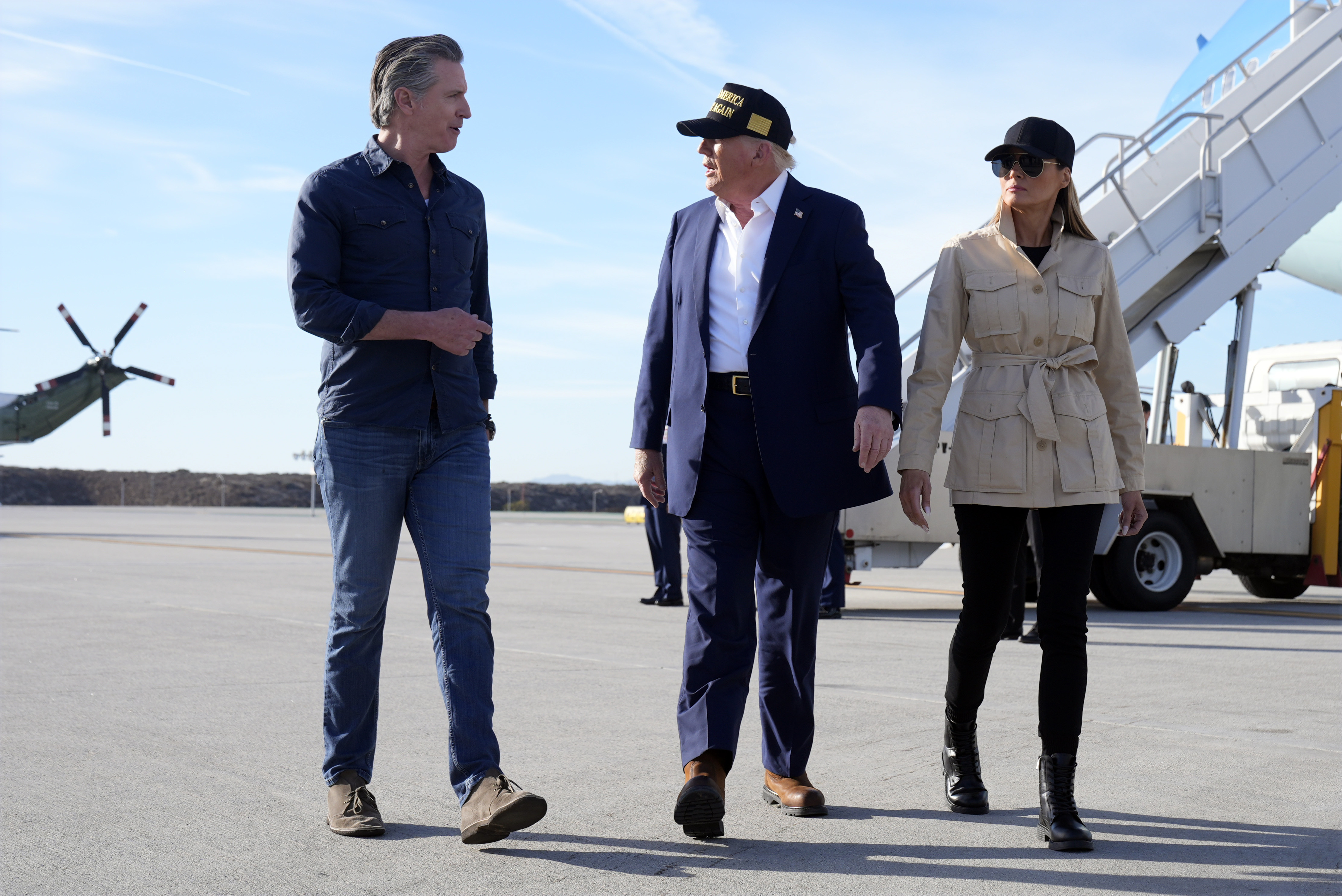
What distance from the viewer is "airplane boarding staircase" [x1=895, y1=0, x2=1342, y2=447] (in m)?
10.9

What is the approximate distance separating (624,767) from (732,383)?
141 cm

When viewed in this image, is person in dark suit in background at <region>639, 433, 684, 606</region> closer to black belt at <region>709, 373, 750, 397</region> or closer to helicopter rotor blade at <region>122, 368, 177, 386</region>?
black belt at <region>709, 373, 750, 397</region>

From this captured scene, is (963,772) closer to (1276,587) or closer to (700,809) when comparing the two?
(700,809)

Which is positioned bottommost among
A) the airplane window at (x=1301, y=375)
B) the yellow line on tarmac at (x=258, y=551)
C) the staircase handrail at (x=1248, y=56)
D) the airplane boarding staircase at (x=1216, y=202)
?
the yellow line on tarmac at (x=258, y=551)

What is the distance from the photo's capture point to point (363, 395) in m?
3.50

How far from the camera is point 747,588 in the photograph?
3723mm

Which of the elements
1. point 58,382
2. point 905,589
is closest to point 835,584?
point 905,589

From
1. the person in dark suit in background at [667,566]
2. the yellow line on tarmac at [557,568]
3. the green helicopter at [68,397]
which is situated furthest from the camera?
the green helicopter at [68,397]

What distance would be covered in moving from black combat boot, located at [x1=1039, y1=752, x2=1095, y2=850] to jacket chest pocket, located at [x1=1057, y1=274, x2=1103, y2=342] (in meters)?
1.21

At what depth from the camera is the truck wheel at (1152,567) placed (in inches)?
411

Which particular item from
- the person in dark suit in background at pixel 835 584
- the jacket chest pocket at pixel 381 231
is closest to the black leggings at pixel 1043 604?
the jacket chest pocket at pixel 381 231

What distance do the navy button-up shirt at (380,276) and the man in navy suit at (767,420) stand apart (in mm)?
708

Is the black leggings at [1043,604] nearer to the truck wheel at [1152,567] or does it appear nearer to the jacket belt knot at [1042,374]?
the jacket belt knot at [1042,374]

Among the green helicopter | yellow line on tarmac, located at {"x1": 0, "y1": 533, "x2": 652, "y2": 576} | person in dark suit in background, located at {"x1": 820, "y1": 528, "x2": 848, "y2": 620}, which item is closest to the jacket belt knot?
person in dark suit in background, located at {"x1": 820, "y1": 528, "x2": 848, "y2": 620}
